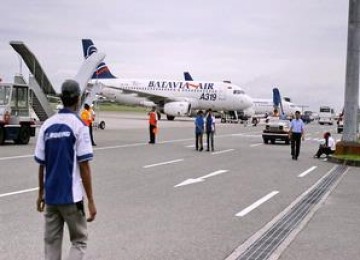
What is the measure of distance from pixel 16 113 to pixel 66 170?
841 inches

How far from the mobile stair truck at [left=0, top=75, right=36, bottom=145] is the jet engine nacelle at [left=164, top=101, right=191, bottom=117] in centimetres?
3647

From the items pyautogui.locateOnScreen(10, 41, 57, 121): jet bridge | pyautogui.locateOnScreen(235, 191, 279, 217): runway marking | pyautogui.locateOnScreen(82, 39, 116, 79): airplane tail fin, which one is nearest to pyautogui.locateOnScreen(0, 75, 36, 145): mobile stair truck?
pyautogui.locateOnScreen(10, 41, 57, 121): jet bridge

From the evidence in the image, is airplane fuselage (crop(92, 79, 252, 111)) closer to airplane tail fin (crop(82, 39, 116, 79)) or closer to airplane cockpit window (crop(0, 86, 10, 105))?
airplane tail fin (crop(82, 39, 116, 79))

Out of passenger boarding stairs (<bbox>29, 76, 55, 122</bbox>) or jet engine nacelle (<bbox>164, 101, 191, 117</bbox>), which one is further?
jet engine nacelle (<bbox>164, 101, 191, 117</bbox>)

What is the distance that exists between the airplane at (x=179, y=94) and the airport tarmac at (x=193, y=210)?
45678 mm

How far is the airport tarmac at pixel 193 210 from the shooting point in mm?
7512

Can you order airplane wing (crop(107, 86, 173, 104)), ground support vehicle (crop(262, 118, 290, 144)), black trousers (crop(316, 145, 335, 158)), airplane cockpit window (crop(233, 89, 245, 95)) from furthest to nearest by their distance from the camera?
1. airplane cockpit window (crop(233, 89, 245, 95))
2. airplane wing (crop(107, 86, 173, 104))
3. ground support vehicle (crop(262, 118, 290, 144))
4. black trousers (crop(316, 145, 335, 158))

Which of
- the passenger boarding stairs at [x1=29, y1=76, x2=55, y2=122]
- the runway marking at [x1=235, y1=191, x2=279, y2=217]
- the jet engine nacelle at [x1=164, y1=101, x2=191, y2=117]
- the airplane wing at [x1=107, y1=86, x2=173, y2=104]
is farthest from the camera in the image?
the airplane wing at [x1=107, y1=86, x2=173, y2=104]

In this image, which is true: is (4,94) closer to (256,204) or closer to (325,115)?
(256,204)

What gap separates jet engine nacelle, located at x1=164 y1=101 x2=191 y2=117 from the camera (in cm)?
6231

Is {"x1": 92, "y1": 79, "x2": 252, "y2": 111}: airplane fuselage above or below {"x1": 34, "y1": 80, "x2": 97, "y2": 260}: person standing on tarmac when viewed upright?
above

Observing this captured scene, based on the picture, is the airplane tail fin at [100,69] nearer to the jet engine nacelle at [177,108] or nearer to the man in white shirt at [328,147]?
the jet engine nacelle at [177,108]

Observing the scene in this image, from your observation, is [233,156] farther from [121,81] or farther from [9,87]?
[121,81]

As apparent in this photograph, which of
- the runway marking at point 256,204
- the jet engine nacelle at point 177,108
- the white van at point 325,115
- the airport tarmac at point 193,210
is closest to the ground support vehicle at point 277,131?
the airport tarmac at point 193,210
